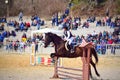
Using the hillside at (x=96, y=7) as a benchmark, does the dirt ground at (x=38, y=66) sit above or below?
below

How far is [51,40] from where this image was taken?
299 inches

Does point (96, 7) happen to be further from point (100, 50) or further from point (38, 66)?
point (38, 66)

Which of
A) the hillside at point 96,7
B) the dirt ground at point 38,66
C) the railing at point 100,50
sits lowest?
the dirt ground at point 38,66

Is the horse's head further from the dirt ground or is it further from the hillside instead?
the hillside

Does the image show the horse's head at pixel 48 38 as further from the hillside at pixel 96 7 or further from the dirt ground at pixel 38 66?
the hillside at pixel 96 7

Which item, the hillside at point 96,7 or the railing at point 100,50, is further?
the hillside at point 96,7

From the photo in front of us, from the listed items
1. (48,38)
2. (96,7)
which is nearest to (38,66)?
(48,38)

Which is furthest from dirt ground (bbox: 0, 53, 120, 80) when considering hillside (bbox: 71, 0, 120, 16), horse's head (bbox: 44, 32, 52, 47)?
hillside (bbox: 71, 0, 120, 16)

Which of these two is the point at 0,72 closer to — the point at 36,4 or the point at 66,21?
the point at 66,21

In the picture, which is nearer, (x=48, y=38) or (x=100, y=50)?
(x=48, y=38)

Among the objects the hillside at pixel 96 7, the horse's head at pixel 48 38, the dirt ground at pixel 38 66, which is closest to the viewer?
the horse's head at pixel 48 38

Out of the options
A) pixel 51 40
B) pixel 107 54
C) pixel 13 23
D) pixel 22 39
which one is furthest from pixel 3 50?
pixel 51 40

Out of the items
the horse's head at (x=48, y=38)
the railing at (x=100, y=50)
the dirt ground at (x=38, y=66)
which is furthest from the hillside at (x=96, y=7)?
the horse's head at (x=48, y=38)

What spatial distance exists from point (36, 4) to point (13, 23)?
4.15 ft
